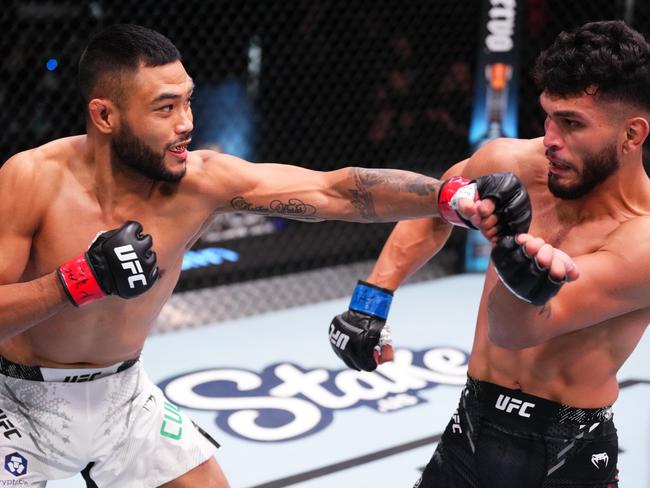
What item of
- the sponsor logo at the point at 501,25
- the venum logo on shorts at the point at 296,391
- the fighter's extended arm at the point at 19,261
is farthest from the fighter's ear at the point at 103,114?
the sponsor logo at the point at 501,25

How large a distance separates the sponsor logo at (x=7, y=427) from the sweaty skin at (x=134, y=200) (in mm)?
127

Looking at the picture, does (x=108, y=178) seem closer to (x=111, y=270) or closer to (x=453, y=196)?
(x=111, y=270)

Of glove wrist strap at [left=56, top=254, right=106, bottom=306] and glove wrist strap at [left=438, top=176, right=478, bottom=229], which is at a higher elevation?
glove wrist strap at [left=438, top=176, right=478, bottom=229]

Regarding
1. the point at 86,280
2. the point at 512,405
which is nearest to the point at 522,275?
the point at 512,405

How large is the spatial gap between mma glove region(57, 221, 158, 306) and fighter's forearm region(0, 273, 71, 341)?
29mm

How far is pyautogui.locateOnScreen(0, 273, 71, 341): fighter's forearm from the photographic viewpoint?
6.32 feet

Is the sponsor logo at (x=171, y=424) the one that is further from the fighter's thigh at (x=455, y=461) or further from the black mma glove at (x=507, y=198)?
the black mma glove at (x=507, y=198)

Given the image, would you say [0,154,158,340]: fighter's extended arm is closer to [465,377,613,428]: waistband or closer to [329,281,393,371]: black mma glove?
[329,281,393,371]: black mma glove

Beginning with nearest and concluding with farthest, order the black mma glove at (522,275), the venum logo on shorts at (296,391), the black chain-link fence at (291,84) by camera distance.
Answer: the black mma glove at (522,275), the venum logo on shorts at (296,391), the black chain-link fence at (291,84)

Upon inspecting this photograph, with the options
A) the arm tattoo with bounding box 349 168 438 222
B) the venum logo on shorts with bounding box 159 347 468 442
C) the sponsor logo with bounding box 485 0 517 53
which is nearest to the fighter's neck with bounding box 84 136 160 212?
the arm tattoo with bounding box 349 168 438 222

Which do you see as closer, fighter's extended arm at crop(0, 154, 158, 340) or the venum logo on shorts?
fighter's extended arm at crop(0, 154, 158, 340)

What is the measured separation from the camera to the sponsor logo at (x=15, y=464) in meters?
2.10

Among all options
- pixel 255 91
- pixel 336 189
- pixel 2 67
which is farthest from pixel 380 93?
pixel 336 189

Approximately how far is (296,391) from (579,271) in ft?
6.57
